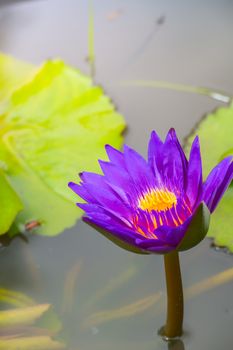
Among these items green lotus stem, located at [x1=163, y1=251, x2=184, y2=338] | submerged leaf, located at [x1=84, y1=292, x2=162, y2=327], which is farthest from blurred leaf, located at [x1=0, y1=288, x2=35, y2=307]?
green lotus stem, located at [x1=163, y1=251, x2=184, y2=338]

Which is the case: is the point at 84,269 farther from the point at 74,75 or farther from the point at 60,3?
the point at 60,3

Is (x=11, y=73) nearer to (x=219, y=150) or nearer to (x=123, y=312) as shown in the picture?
(x=219, y=150)

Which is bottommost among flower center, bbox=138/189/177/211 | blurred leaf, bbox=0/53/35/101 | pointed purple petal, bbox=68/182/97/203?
flower center, bbox=138/189/177/211

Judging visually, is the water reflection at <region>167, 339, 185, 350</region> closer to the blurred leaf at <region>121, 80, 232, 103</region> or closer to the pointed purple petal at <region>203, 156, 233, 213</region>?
the pointed purple petal at <region>203, 156, 233, 213</region>

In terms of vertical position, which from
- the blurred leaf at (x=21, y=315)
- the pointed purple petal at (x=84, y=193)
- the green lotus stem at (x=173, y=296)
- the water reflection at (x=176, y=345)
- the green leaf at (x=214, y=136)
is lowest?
the water reflection at (x=176, y=345)

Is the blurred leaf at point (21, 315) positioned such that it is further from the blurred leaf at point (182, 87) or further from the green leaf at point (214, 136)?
the blurred leaf at point (182, 87)

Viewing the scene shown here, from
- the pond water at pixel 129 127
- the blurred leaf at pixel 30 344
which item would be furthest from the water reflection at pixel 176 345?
the blurred leaf at pixel 30 344
